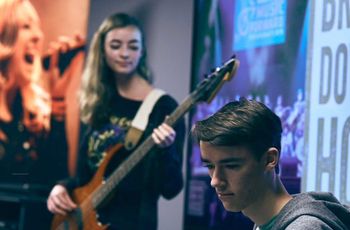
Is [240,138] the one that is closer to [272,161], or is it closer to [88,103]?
[272,161]

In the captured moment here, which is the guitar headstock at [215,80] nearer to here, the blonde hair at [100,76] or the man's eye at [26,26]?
the blonde hair at [100,76]

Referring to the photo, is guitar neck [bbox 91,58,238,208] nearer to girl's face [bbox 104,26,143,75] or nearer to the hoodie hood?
girl's face [bbox 104,26,143,75]

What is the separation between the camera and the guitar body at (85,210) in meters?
4.06

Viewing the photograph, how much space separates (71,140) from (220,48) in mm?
1536

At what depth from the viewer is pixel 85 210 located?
4.11 meters

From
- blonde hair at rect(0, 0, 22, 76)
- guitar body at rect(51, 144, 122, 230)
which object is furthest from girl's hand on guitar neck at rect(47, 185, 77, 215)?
blonde hair at rect(0, 0, 22, 76)

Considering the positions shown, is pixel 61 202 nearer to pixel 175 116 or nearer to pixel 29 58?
pixel 175 116

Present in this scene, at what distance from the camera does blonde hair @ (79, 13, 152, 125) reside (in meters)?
4.32

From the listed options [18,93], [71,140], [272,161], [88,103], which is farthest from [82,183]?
[272,161]

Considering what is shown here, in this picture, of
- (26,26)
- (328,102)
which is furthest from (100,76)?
(328,102)

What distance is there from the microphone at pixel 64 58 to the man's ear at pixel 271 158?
135 inches

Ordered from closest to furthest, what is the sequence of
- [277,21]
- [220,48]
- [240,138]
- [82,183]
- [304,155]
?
[240,138], [304,155], [277,21], [220,48], [82,183]

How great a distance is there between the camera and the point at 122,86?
14.2 feet

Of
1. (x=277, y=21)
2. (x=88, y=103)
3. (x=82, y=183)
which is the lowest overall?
(x=82, y=183)
